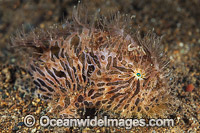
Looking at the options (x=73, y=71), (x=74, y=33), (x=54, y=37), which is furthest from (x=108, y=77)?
(x=54, y=37)

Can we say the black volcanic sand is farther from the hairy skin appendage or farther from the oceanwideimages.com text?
the hairy skin appendage

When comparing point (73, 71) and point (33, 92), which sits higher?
point (73, 71)

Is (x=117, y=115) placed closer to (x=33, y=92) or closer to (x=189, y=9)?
(x=33, y=92)

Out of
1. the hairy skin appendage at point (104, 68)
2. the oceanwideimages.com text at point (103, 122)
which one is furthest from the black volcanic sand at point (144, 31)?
the hairy skin appendage at point (104, 68)

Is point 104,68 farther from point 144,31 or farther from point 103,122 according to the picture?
point 144,31

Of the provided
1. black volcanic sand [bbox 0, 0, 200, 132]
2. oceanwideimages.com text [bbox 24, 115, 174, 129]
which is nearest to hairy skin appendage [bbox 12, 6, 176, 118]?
oceanwideimages.com text [bbox 24, 115, 174, 129]

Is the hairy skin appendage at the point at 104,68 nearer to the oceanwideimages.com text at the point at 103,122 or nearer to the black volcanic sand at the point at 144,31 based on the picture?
the oceanwideimages.com text at the point at 103,122

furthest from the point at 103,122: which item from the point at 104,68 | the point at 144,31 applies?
the point at 144,31
